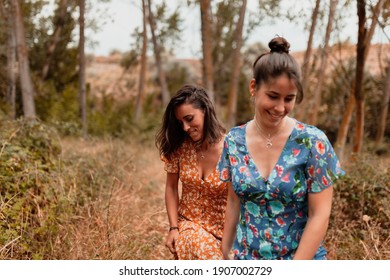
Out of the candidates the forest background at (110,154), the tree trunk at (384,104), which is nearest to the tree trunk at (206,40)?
the forest background at (110,154)

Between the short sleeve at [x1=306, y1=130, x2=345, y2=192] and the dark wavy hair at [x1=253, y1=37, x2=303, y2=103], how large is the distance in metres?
0.22

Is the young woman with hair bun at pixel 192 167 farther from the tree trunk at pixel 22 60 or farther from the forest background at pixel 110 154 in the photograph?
the tree trunk at pixel 22 60

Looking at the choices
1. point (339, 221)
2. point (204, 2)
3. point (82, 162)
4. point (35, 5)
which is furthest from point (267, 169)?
point (35, 5)

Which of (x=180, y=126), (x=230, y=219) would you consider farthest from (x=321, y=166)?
(x=180, y=126)

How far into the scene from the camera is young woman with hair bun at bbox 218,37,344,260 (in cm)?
201

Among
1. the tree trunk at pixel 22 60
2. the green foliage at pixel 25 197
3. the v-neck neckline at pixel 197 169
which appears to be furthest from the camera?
the tree trunk at pixel 22 60

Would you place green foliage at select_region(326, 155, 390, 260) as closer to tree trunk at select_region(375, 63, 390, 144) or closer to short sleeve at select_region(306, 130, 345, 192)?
short sleeve at select_region(306, 130, 345, 192)

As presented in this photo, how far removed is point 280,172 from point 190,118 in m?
1.30

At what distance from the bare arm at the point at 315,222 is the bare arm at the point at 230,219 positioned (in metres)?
0.41

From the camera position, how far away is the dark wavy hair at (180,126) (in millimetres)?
3271

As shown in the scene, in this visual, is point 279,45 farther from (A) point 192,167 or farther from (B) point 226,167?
(A) point 192,167

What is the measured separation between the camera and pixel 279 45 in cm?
208
